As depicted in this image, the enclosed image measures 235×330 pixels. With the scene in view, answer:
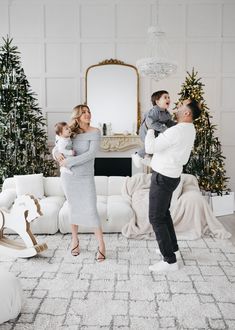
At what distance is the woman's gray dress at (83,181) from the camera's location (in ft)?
11.9

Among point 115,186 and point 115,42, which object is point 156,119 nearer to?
point 115,186

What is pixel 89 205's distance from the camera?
3.73 metres

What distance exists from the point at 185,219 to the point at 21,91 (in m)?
3.52

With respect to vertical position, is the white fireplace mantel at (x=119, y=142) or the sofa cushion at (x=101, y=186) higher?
the white fireplace mantel at (x=119, y=142)

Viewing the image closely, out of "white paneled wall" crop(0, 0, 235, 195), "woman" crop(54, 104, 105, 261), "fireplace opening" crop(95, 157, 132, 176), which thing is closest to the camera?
"woman" crop(54, 104, 105, 261)

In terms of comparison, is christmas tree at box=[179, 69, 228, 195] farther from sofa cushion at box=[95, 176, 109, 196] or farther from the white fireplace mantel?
sofa cushion at box=[95, 176, 109, 196]

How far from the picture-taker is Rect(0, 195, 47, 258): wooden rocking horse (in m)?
3.75

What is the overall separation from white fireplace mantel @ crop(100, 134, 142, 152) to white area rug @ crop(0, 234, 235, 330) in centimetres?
334

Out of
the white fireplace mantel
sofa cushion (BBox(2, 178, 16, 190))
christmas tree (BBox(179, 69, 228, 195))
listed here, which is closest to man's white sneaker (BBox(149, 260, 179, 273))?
sofa cushion (BBox(2, 178, 16, 190))

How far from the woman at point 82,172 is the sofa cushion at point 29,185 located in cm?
150

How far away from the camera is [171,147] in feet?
10.3

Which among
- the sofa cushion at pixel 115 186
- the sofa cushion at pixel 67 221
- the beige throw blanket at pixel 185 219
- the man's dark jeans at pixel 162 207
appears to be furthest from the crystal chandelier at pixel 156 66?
the man's dark jeans at pixel 162 207

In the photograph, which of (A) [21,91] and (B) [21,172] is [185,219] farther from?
(A) [21,91]

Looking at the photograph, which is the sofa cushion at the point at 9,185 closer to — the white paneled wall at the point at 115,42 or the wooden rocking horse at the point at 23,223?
the wooden rocking horse at the point at 23,223
